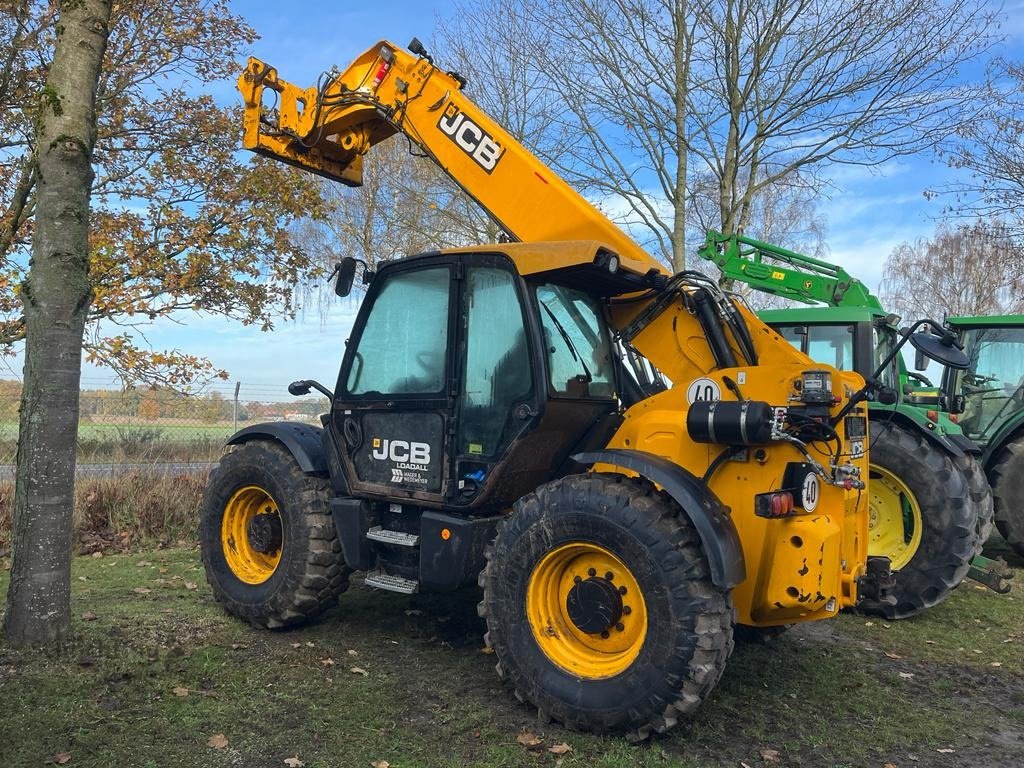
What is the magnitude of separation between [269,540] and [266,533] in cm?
5

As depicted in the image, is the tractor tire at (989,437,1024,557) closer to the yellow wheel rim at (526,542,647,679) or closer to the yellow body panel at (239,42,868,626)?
the yellow body panel at (239,42,868,626)

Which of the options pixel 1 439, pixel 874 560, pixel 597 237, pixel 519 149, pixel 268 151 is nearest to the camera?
pixel 874 560

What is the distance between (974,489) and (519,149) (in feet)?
14.1

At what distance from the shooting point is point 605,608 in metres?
3.70

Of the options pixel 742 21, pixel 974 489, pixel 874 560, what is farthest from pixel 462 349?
pixel 742 21

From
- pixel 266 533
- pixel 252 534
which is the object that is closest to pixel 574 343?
pixel 266 533

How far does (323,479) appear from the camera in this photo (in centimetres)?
511

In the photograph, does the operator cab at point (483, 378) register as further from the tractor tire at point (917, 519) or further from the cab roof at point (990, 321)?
the cab roof at point (990, 321)

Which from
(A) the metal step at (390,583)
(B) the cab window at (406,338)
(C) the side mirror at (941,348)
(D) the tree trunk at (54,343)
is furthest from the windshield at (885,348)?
(D) the tree trunk at (54,343)

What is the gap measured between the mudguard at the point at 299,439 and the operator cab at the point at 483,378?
242 millimetres

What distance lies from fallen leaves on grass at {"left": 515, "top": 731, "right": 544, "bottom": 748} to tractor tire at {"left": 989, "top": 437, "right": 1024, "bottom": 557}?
6.05 meters

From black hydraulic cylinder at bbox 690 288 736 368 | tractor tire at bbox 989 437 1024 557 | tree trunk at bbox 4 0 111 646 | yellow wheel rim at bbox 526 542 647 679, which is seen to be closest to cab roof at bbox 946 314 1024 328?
tractor tire at bbox 989 437 1024 557

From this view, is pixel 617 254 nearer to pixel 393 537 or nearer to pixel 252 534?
pixel 393 537

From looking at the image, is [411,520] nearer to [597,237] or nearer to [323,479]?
[323,479]
